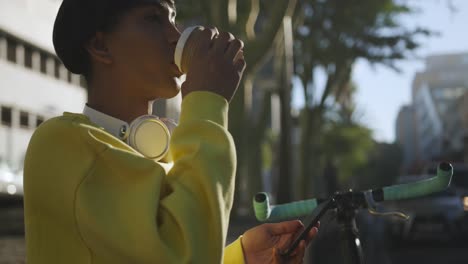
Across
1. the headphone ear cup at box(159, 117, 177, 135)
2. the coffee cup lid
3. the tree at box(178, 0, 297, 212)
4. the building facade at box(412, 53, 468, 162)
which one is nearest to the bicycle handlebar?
the headphone ear cup at box(159, 117, 177, 135)

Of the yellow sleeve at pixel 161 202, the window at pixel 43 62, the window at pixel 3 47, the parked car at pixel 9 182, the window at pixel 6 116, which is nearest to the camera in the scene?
the yellow sleeve at pixel 161 202

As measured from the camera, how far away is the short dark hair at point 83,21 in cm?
158

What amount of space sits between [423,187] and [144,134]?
1.81 ft

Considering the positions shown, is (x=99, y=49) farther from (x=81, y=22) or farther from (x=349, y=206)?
(x=349, y=206)

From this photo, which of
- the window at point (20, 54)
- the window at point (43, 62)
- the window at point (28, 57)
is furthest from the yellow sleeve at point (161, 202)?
the window at point (43, 62)

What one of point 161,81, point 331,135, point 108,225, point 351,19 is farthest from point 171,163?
point 331,135

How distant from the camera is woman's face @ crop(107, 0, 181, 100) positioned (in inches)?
60.8

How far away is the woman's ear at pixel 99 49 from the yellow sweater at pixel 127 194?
196mm

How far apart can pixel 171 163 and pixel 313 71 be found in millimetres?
26435

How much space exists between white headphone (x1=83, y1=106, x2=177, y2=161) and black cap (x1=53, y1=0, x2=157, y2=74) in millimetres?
156

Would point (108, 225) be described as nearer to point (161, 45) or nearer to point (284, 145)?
point (161, 45)

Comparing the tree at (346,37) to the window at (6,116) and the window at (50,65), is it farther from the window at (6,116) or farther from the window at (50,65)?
the window at (50,65)

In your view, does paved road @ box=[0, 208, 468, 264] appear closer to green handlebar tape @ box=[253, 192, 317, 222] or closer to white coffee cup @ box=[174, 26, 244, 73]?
green handlebar tape @ box=[253, 192, 317, 222]

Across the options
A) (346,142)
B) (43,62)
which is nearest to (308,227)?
(43,62)
